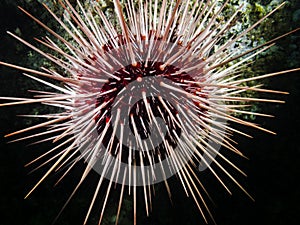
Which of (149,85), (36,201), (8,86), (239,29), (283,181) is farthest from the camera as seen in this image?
(36,201)

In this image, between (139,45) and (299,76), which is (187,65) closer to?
(139,45)

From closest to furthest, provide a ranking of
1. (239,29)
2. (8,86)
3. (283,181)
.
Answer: (239,29)
(283,181)
(8,86)

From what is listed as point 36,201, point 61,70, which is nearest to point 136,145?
point 61,70

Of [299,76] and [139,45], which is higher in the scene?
[139,45]

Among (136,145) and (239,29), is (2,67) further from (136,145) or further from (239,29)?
(239,29)

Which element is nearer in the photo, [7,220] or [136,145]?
[136,145]

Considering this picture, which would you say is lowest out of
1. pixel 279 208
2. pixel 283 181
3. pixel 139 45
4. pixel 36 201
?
pixel 279 208

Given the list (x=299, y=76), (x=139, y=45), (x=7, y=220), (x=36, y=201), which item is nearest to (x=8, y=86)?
(x=36, y=201)
